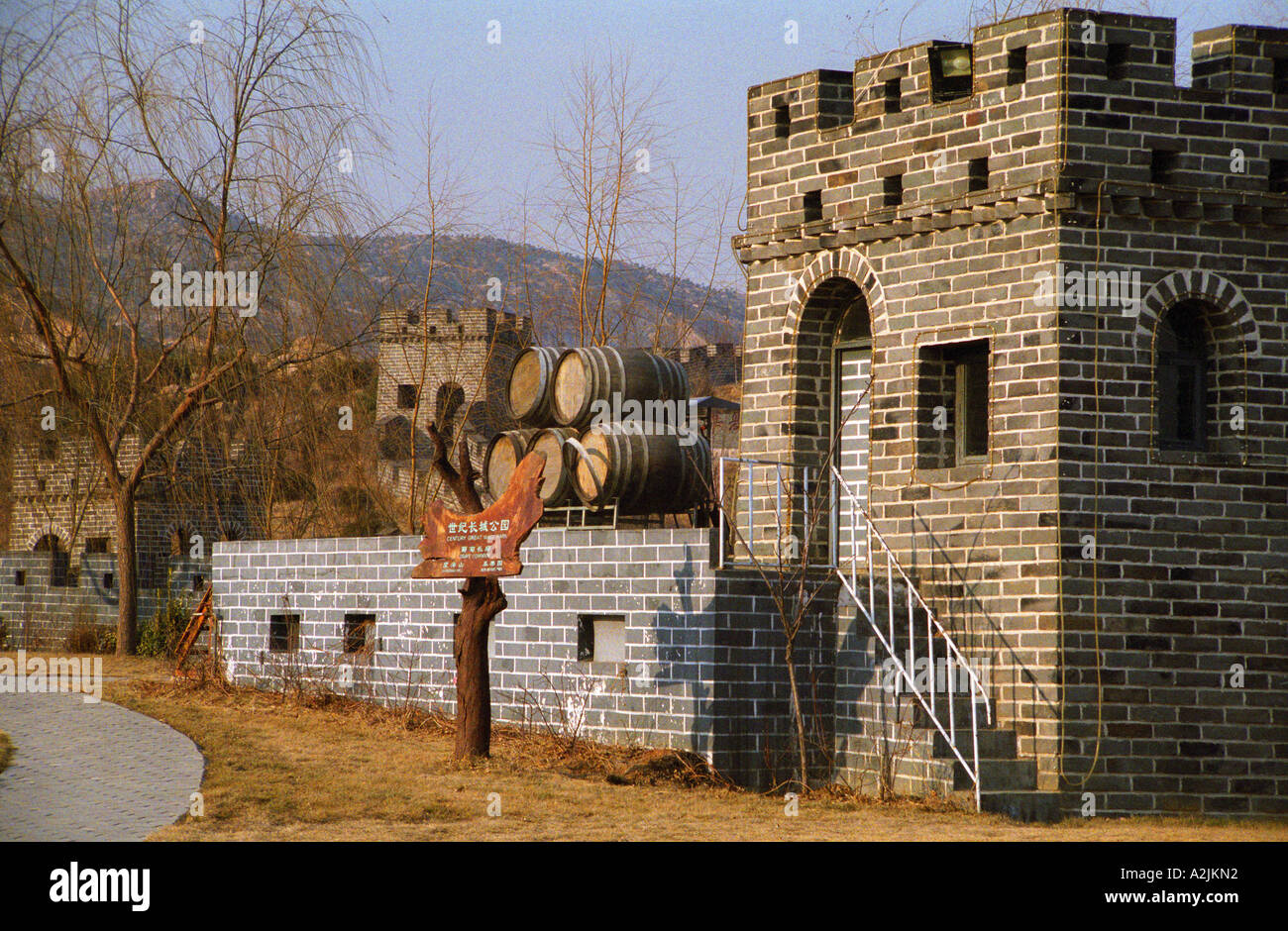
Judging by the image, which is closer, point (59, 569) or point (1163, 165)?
point (1163, 165)

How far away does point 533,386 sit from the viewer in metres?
16.0

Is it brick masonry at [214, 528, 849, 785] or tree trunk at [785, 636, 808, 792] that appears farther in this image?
brick masonry at [214, 528, 849, 785]

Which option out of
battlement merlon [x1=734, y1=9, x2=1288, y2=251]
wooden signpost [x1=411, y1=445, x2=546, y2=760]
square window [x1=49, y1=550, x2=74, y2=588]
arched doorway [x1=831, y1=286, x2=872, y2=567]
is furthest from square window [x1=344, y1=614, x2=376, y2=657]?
square window [x1=49, y1=550, x2=74, y2=588]

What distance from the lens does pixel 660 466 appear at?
15.1 metres

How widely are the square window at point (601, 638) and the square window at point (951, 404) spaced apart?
3306mm

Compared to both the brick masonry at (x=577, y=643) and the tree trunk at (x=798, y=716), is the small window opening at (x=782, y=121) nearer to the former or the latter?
the brick masonry at (x=577, y=643)

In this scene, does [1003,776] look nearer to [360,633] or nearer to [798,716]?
[798,716]

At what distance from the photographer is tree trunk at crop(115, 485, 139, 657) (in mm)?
23594

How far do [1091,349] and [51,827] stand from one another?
9002 mm

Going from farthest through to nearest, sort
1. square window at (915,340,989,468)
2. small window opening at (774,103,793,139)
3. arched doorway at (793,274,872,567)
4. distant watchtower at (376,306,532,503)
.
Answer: distant watchtower at (376,306,532,503), small window opening at (774,103,793,139), arched doorway at (793,274,872,567), square window at (915,340,989,468)

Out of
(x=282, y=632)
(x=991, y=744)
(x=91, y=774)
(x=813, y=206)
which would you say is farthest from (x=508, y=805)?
(x=282, y=632)

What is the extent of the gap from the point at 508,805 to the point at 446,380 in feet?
103

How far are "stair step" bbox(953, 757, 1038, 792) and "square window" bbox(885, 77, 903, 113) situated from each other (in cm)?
617

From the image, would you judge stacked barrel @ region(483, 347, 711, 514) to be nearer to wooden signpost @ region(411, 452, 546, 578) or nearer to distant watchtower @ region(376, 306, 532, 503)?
wooden signpost @ region(411, 452, 546, 578)
